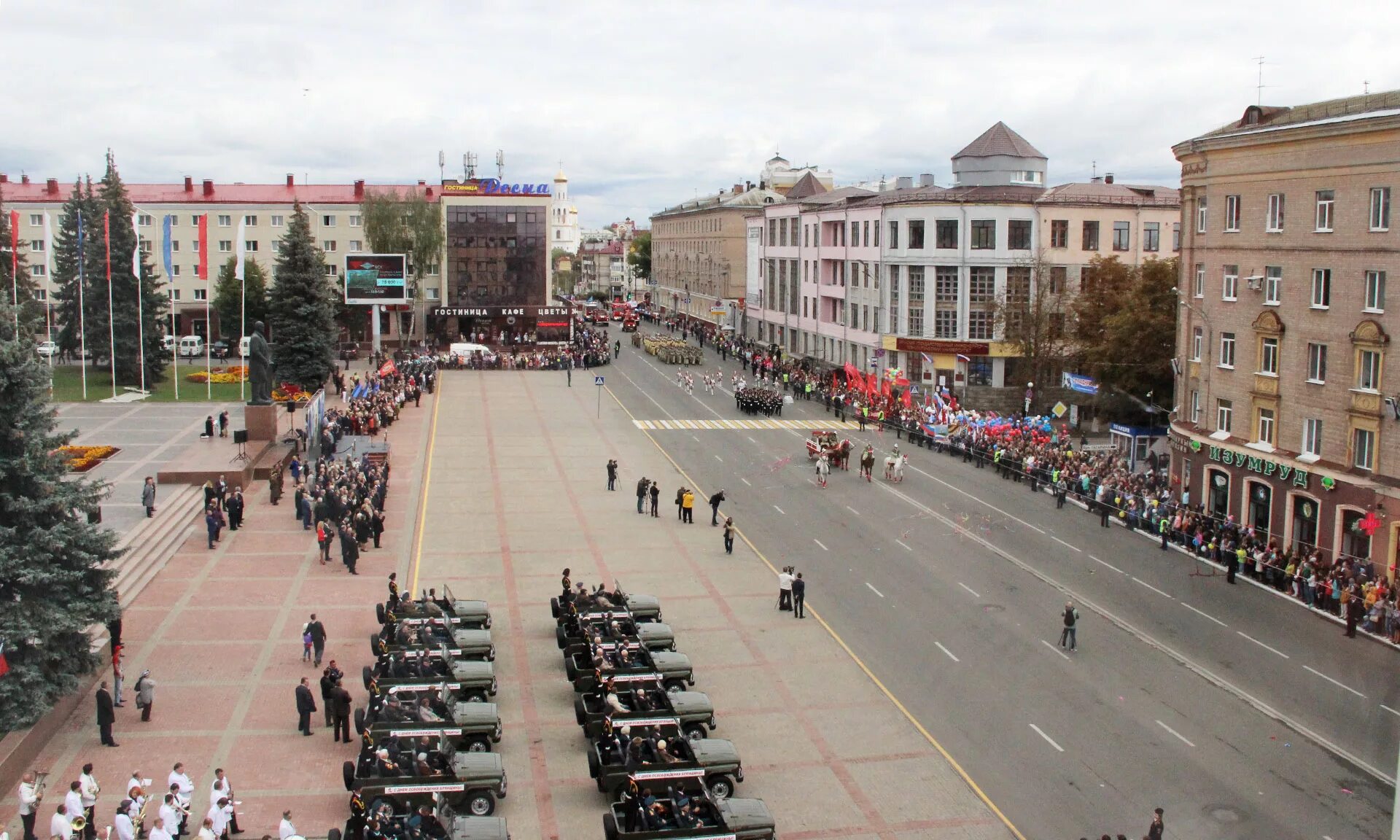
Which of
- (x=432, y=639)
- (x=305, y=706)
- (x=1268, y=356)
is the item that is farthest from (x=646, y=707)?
(x=1268, y=356)

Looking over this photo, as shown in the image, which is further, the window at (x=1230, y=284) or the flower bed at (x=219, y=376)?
the flower bed at (x=219, y=376)

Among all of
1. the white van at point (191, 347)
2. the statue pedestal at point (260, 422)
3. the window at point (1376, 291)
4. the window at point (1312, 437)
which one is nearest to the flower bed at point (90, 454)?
the statue pedestal at point (260, 422)

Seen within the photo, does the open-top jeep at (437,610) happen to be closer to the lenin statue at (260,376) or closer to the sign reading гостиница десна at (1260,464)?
the lenin statue at (260,376)

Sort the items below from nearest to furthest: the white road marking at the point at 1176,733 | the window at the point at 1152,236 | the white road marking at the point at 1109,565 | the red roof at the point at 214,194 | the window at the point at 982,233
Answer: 1. the white road marking at the point at 1176,733
2. the white road marking at the point at 1109,565
3. the window at the point at 982,233
4. the window at the point at 1152,236
5. the red roof at the point at 214,194

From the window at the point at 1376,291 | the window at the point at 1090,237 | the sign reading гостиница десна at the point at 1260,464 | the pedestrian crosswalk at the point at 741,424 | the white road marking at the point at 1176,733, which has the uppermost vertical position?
the window at the point at 1090,237

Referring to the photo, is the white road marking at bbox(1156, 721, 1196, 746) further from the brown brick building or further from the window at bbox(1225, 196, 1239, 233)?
the window at bbox(1225, 196, 1239, 233)

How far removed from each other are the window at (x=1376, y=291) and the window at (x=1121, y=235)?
39040 millimetres

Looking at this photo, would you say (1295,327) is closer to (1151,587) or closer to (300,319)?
(1151,587)

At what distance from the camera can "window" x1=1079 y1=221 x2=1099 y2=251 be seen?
237 feet

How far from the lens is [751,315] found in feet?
363

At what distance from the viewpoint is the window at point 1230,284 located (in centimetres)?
4022

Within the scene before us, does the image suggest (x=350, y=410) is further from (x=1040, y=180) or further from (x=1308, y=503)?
(x=1040, y=180)

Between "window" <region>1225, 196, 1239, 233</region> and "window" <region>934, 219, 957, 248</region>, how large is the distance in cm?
3250

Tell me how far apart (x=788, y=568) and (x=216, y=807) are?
622 inches
